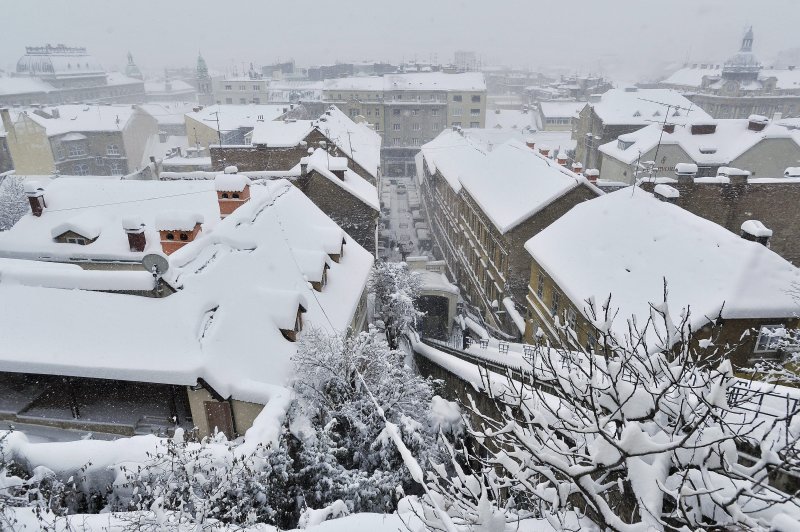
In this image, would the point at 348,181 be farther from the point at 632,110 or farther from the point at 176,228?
the point at 632,110

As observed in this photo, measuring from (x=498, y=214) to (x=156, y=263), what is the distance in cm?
1874

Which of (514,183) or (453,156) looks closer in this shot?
(514,183)

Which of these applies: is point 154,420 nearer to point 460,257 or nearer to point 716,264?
point 716,264

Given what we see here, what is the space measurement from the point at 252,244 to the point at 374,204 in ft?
37.5

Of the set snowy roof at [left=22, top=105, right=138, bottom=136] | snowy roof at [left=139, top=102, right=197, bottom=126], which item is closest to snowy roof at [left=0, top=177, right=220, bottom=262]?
snowy roof at [left=22, top=105, right=138, bottom=136]

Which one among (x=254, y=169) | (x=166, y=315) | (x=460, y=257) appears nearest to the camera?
(x=166, y=315)

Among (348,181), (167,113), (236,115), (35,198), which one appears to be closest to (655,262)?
(348,181)

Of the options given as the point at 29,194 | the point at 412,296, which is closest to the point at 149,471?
the point at 412,296

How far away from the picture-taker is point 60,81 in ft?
397

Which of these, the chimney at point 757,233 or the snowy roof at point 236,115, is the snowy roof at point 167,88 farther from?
the chimney at point 757,233

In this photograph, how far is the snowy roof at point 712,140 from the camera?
38809 millimetres

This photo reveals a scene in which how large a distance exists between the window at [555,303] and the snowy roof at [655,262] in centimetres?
92

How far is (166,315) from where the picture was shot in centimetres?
1436

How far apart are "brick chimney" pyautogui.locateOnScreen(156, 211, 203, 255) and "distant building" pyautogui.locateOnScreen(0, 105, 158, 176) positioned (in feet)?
168
